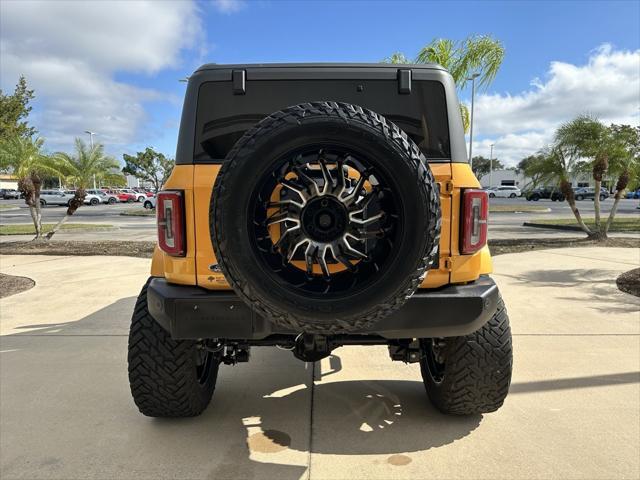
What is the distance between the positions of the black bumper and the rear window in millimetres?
775

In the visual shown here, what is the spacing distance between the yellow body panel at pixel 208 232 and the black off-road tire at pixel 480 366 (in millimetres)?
452

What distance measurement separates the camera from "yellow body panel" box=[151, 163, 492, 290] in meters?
2.25

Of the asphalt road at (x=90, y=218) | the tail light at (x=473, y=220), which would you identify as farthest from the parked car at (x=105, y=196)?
the tail light at (x=473, y=220)

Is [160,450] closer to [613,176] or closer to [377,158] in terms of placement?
[377,158]

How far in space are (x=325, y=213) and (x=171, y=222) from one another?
84 centimetres

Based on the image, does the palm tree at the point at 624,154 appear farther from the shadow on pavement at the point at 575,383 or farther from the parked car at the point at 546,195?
the parked car at the point at 546,195

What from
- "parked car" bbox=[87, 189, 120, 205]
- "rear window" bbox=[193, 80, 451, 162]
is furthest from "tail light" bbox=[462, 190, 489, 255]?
"parked car" bbox=[87, 189, 120, 205]

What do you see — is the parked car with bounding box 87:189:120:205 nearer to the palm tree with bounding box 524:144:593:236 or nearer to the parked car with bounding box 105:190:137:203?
the parked car with bounding box 105:190:137:203

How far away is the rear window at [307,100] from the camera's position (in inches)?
94.5

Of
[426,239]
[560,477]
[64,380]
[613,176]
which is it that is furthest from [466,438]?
[613,176]

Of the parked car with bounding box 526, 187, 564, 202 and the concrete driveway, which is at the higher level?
the parked car with bounding box 526, 187, 564, 202

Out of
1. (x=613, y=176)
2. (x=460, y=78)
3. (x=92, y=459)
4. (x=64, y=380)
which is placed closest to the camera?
(x=92, y=459)

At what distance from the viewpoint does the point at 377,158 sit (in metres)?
1.93

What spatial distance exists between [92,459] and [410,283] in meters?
1.98
